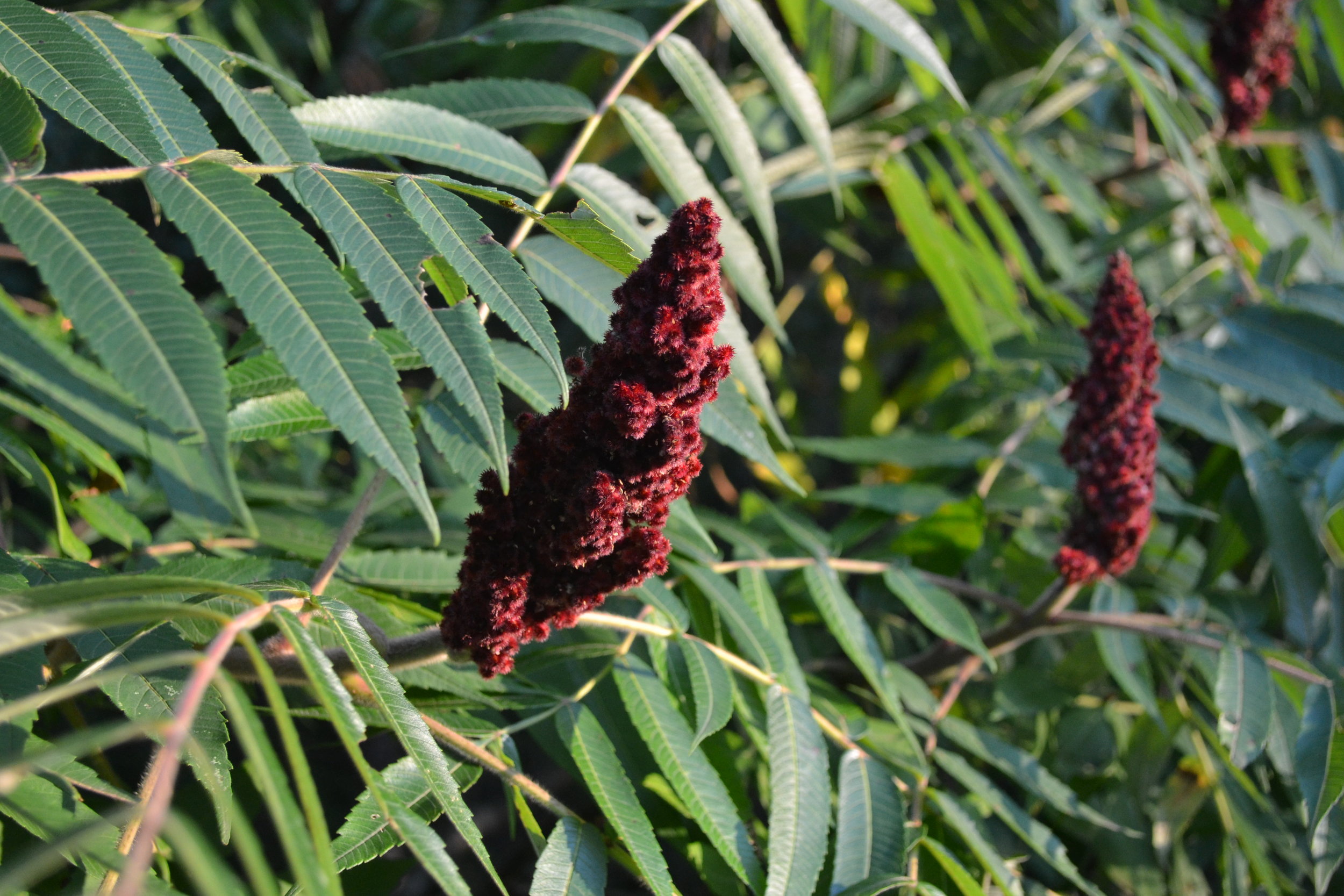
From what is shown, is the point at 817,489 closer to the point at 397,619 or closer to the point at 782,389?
the point at 782,389

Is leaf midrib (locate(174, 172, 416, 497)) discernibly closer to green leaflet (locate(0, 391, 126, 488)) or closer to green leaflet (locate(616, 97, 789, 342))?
green leaflet (locate(0, 391, 126, 488))

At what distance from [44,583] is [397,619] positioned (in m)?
0.47

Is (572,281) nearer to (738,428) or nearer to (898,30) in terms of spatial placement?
(738,428)

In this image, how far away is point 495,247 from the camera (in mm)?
1136

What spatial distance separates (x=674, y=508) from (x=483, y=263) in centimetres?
57

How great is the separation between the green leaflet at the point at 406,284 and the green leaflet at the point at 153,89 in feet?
0.58

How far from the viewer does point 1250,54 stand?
317 cm

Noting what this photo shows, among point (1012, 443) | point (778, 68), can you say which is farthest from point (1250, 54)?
point (778, 68)

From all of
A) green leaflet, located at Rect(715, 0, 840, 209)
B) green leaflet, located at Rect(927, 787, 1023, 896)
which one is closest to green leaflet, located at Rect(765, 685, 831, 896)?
green leaflet, located at Rect(927, 787, 1023, 896)

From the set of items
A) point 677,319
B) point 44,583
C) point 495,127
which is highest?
point 495,127

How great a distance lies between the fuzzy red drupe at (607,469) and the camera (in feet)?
3.90

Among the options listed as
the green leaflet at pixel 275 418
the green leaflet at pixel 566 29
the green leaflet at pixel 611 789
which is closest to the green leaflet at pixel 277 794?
the green leaflet at pixel 611 789

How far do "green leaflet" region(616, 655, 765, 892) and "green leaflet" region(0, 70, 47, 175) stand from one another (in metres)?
1.00

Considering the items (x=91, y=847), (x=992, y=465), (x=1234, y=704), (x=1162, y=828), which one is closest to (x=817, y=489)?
(x=992, y=465)
